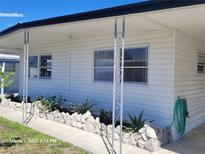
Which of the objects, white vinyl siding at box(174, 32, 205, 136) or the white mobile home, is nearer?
the white mobile home

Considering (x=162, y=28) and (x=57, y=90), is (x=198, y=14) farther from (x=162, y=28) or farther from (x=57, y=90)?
(x=57, y=90)

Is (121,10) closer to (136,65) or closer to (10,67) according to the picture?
(136,65)

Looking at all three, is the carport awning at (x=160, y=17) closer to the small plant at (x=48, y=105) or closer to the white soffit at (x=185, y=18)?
the white soffit at (x=185, y=18)

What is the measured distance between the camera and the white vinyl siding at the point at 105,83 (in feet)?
19.7

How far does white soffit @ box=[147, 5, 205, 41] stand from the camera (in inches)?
160

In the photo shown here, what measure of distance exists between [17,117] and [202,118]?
5967mm

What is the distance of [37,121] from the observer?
7012 millimetres

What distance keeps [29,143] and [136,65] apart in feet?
11.4

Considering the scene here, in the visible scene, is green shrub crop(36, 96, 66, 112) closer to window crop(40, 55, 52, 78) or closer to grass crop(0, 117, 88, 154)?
grass crop(0, 117, 88, 154)

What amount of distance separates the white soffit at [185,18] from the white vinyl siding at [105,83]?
1.84 ft

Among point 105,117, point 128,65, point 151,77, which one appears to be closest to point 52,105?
point 105,117

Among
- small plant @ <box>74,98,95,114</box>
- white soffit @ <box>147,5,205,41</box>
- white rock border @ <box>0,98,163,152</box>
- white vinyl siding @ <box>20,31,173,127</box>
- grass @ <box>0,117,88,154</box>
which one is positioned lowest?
grass @ <box>0,117,88,154</box>

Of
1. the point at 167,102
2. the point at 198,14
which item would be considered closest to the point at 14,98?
the point at 167,102

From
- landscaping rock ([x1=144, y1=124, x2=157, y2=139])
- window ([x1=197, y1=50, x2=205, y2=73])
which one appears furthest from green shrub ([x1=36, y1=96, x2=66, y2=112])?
window ([x1=197, y1=50, x2=205, y2=73])
